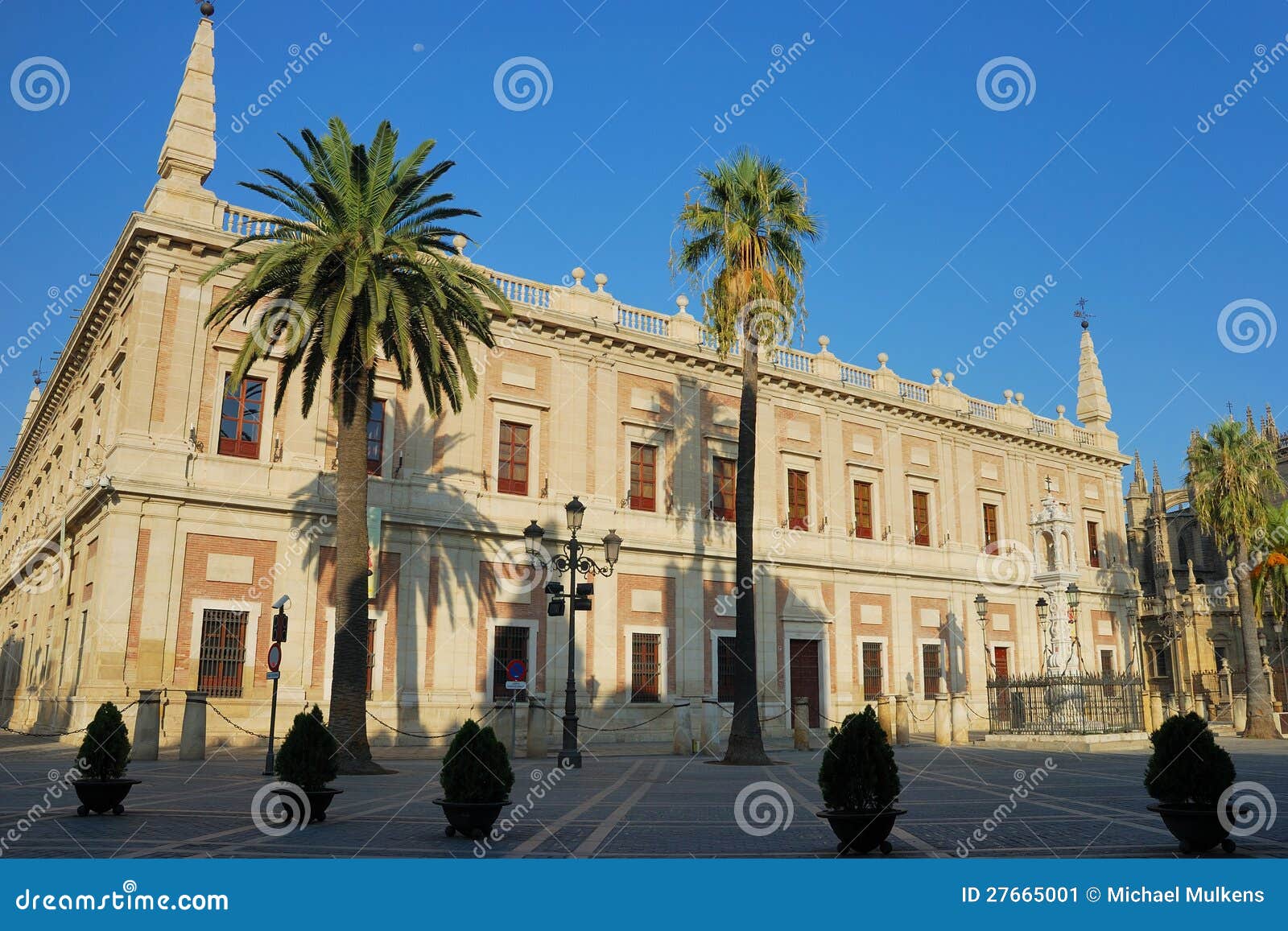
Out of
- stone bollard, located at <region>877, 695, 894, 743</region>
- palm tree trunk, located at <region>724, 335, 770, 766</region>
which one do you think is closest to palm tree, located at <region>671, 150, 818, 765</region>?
palm tree trunk, located at <region>724, 335, 770, 766</region>

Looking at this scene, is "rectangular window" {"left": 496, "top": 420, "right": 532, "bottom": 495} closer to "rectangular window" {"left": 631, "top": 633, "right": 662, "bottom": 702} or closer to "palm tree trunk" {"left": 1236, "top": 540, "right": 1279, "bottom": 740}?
"rectangular window" {"left": 631, "top": 633, "right": 662, "bottom": 702}

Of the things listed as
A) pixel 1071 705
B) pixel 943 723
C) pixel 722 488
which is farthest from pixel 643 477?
pixel 1071 705

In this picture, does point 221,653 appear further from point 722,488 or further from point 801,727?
point 722,488

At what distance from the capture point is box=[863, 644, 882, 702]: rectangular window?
32688mm

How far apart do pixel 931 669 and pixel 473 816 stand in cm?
2857

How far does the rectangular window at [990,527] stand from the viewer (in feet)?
125

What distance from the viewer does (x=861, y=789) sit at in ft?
25.8

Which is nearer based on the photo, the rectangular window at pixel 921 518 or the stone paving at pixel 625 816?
the stone paving at pixel 625 816

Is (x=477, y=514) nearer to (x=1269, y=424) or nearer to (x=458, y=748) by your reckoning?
(x=458, y=748)

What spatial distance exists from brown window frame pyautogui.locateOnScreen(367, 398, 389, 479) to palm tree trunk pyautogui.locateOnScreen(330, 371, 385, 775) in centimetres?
661

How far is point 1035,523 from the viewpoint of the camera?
101ft

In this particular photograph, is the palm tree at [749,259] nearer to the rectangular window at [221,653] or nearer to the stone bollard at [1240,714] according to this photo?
the rectangular window at [221,653]

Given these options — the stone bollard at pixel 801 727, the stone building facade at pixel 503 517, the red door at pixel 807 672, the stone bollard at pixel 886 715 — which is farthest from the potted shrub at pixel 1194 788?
the red door at pixel 807 672

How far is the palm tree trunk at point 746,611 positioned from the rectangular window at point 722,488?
8.35m
